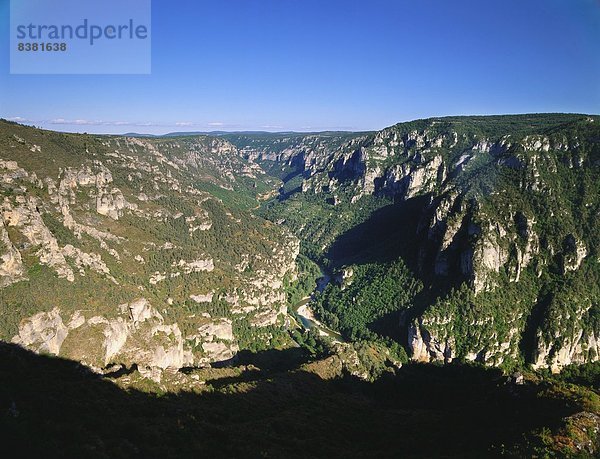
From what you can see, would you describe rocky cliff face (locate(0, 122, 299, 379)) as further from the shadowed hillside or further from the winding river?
the shadowed hillside

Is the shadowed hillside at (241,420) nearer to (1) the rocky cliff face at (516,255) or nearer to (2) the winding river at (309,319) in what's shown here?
(2) the winding river at (309,319)

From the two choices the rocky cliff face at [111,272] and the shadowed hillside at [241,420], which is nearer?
the shadowed hillside at [241,420]

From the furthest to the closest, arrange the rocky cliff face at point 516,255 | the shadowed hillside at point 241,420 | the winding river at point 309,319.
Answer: the winding river at point 309,319, the rocky cliff face at point 516,255, the shadowed hillside at point 241,420

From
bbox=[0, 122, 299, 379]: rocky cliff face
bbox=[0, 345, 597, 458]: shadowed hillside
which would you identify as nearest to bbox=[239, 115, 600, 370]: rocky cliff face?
bbox=[0, 122, 299, 379]: rocky cliff face

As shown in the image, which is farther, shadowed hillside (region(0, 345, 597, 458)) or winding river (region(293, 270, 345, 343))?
winding river (region(293, 270, 345, 343))

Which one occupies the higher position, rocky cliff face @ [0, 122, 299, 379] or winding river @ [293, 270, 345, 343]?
rocky cliff face @ [0, 122, 299, 379]

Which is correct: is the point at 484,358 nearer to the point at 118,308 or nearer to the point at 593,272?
the point at 593,272

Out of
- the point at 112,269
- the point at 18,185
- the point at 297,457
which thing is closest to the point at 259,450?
the point at 297,457

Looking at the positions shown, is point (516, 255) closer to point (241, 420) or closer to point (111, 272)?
point (241, 420)

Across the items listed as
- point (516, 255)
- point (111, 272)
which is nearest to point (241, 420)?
point (111, 272)

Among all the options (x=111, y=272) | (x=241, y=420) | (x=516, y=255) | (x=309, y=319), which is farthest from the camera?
(x=309, y=319)

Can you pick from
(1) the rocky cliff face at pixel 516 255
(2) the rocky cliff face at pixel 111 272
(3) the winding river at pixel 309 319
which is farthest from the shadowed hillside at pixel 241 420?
(1) the rocky cliff face at pixel 516 255
